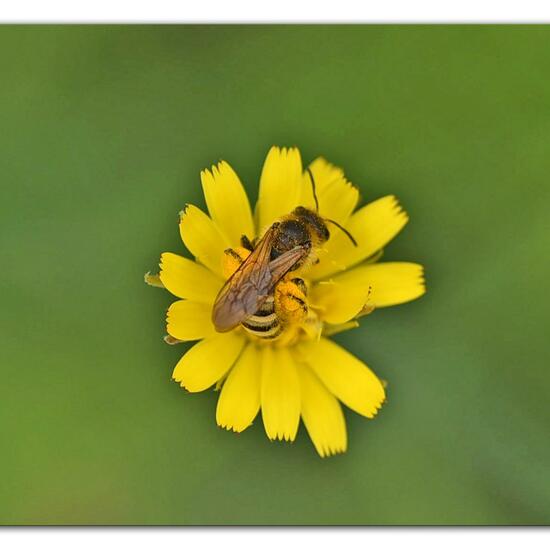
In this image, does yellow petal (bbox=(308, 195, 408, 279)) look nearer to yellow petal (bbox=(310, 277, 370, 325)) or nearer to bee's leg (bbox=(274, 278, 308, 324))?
yellow petal (bbox=(310, 277, 370, 325))

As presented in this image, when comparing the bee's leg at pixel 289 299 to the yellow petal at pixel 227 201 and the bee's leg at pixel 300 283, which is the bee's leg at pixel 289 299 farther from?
the yellow petal at pixel 227 201

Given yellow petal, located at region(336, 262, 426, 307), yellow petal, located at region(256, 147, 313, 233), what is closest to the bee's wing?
yellow petal, located at region(256, 147, 313, 233)

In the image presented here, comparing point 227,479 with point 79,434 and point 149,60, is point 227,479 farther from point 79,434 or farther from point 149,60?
point 149,60

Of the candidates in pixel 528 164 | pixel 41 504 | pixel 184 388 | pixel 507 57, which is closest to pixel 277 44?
pixel 507 57

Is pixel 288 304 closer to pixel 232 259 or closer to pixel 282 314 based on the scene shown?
pixel 282 314
